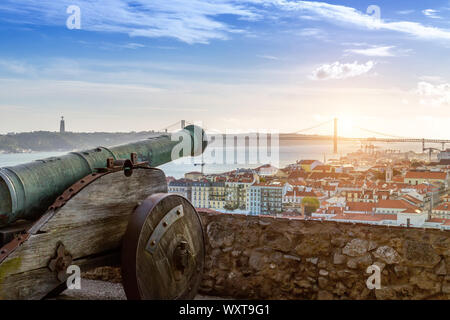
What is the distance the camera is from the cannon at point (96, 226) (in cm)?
202

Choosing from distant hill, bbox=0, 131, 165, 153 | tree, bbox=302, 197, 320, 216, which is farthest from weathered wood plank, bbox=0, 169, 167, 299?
tree, bbox=302, 197, 320, 216

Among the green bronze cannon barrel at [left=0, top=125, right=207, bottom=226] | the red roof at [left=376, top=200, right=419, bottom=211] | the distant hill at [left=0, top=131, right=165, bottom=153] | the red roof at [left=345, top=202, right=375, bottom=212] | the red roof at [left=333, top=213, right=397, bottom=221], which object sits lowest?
the red roof at [left=333, top=213, right=397, bottom=221]

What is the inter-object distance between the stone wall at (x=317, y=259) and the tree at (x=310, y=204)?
0.47 m

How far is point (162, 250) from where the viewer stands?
2371 mm

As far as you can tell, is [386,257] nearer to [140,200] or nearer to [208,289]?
[208,289]

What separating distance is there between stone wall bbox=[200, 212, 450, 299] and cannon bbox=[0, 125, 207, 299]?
0.77 m

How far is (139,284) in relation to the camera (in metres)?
2.19

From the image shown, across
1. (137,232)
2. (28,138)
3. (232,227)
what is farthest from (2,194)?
(28,138)

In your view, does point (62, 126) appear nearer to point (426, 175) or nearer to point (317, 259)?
point (317, 259)

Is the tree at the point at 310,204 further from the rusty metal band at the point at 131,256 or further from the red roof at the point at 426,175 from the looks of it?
the rusty metal band at the point at 131,256

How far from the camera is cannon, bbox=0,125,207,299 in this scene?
2.02 metres

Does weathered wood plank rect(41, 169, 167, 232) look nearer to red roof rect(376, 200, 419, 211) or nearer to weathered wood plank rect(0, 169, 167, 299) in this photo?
weathered wood plank rect(0, 169, 167, 299)

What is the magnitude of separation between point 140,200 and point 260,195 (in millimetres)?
1704

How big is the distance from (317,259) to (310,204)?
0.81 m
